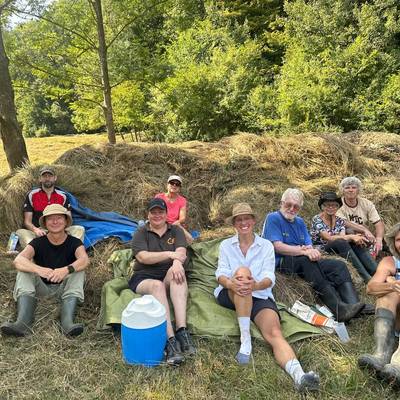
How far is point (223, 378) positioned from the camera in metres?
2.78

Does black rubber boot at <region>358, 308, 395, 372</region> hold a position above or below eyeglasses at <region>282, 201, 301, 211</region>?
below

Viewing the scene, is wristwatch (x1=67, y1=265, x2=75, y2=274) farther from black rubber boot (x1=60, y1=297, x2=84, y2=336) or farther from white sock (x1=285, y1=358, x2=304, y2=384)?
white sock (x1=285, y1=358, x2=304, y2=384)

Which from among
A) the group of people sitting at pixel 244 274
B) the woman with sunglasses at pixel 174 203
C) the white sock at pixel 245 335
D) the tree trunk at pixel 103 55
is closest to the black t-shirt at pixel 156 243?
the group of people sitting at pixel 244 274

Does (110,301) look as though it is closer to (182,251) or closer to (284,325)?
(182,251)

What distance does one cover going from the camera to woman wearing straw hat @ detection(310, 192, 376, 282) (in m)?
4.43

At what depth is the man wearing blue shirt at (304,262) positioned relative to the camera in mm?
3746

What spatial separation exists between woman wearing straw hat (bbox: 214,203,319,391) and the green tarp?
0.13 m

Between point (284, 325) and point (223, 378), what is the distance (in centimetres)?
78

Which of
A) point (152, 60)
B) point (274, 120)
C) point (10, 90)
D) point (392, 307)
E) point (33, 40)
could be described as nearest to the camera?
point (392, 307)

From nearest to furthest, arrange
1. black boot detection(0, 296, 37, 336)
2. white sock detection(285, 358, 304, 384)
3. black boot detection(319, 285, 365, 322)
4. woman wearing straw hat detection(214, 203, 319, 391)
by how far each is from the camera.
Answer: white sock detection(285, 358, 304, 384)
woman wearing straw hat detection(214, 203, 319, 391)
black boot detection(0, 296, 37, 336)
black boot detection(319, 285, 365, 322)

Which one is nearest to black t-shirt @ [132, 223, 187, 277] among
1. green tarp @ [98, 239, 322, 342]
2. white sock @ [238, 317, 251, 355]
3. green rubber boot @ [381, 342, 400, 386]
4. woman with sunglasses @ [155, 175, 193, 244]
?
green tarp @ [98, 239, 322, 342]

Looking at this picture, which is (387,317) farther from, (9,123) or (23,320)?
(9,123)

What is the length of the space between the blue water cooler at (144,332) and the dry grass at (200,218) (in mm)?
93

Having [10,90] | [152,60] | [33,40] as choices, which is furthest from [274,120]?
[10,90]
